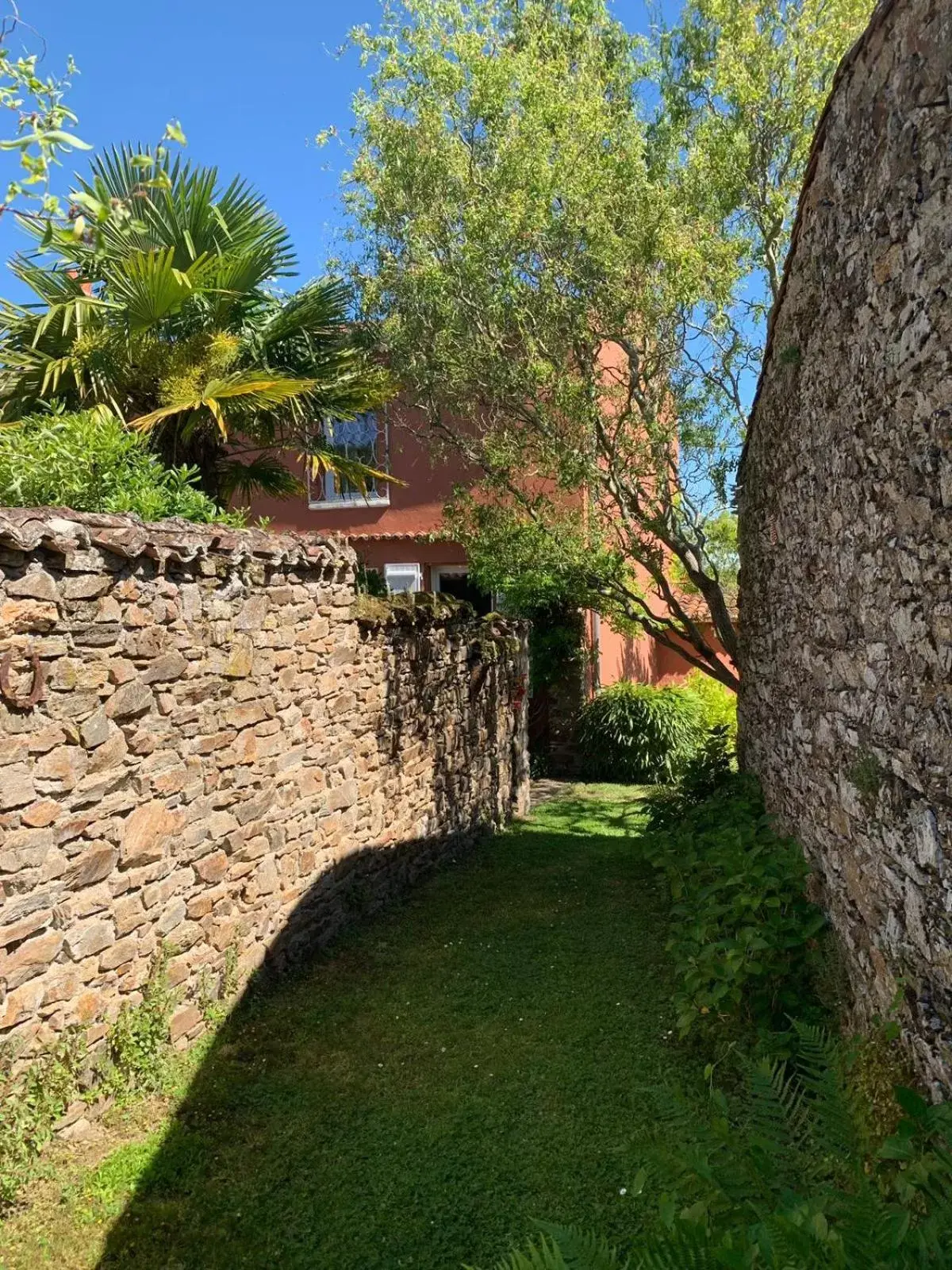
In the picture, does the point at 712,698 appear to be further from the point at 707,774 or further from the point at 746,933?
the point at 746,933

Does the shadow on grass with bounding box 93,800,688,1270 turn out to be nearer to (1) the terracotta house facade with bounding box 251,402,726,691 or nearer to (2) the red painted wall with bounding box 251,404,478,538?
(1) the terracotta house facade with bounding box 251,402,726,691

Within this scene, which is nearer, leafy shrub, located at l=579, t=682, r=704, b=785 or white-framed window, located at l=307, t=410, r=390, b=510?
leafy shrub, located at l=579, t=682, r=704, b=785

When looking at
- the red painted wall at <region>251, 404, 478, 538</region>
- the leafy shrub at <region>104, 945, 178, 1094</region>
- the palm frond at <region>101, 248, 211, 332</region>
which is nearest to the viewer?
the leafy shrub at <region>104, 945, 178, 1094</region>

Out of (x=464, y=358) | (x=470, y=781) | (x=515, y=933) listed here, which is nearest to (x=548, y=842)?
(x=470, y=781)

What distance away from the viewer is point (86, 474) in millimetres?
4004

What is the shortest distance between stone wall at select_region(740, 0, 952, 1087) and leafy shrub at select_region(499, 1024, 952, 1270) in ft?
1.27

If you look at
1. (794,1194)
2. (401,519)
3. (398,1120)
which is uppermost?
(401,519)

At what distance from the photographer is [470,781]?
801 cm

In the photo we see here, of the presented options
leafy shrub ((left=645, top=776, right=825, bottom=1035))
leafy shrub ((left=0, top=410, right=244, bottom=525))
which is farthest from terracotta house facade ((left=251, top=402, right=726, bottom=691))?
leafy shrub ((left=0, top=410, right=244, bottom=525))

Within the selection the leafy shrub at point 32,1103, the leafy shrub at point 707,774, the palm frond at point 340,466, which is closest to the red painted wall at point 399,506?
the palm frond at point 340,466

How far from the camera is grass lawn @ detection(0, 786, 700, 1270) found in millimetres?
2961

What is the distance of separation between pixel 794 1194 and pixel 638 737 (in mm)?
8794

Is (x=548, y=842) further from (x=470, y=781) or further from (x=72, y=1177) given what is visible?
(x=72, y=1177)

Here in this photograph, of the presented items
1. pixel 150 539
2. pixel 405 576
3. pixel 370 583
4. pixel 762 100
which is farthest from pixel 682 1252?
pixel 405 576
